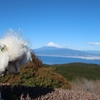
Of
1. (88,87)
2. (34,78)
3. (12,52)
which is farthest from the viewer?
(88,87)

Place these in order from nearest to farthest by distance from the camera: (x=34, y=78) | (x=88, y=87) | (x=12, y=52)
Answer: (x=12, y=52) → (x=34, y=78) → (x=88, y=87)

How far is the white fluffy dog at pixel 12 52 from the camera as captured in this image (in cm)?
392

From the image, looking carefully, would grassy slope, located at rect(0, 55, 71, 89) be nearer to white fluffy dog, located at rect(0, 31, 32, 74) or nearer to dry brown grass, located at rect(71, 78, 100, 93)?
dry brown grass, located at rect(71, 78, 100, 93)

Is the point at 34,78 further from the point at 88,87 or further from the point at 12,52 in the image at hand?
the point at 12,52

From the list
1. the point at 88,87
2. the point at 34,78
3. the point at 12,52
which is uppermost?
the point at 12,52

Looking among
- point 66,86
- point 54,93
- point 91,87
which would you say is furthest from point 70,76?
point 54,93

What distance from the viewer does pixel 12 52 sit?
157 inches

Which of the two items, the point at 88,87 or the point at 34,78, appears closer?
the point at 34,78

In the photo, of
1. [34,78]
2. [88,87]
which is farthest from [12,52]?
[88,87]

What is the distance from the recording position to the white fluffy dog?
Answer: 12.9 feet

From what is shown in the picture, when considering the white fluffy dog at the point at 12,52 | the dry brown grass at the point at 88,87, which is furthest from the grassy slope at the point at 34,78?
the white fluffy dog at the point at 12,52

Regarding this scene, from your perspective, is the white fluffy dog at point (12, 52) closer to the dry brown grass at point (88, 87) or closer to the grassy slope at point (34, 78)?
the grassy slope at point (34, 78)

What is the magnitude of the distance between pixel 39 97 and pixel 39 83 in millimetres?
5430

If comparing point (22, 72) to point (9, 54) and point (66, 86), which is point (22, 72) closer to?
point (66, 86)
